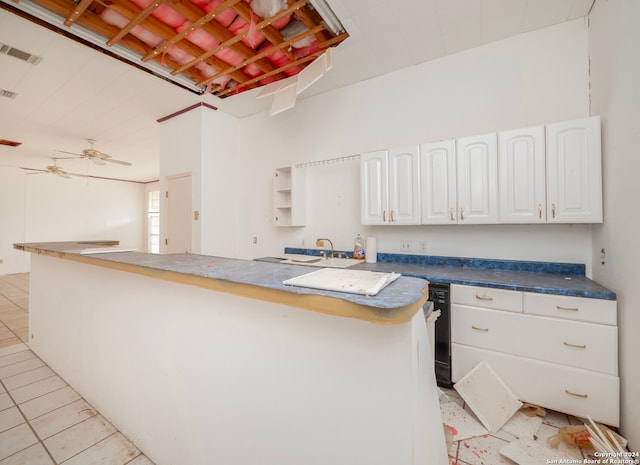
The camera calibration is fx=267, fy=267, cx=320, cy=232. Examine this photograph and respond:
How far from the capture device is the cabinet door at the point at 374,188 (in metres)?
2.64

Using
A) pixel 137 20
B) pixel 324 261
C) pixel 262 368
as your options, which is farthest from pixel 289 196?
pixel 262 368

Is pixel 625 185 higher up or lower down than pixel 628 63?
lower down

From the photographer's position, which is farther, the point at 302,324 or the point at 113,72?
the point at 113,72

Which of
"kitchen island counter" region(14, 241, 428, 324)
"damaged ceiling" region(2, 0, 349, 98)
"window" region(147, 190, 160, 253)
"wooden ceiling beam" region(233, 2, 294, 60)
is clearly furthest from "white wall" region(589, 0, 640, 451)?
"window" region(147, 190, 160, 253)

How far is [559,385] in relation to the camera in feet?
5.56

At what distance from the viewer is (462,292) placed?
1989 mm

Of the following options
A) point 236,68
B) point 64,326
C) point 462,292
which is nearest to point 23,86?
point 236,68

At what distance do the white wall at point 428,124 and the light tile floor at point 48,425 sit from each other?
2.39m

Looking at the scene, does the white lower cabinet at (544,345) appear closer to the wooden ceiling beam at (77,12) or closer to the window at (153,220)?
the wooden ceiling beam at (77,12)

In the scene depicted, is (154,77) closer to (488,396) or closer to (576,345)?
(488,396)

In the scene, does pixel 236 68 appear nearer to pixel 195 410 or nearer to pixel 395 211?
pixel 395 211

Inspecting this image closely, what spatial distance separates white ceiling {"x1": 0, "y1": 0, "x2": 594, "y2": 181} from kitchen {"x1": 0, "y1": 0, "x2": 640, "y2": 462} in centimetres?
17

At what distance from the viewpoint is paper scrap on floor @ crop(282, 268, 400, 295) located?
31.6 inches

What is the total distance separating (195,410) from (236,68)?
2.99 metres
